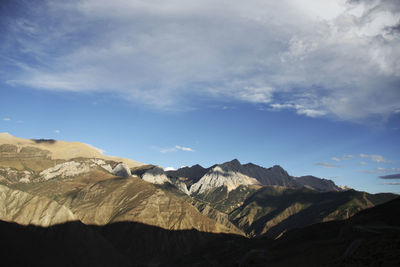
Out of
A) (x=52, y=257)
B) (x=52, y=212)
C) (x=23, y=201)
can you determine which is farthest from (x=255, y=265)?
(x=23, y=201)

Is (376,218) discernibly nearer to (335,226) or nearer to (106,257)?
(335,226)

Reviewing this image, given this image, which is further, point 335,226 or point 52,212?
point 52,212

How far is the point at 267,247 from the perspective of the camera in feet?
417

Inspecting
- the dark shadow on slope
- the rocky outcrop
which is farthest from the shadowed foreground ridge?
the rocky outcrop

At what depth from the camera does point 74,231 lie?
542ft

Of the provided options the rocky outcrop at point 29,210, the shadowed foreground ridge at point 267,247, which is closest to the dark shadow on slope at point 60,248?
the shadowed foreground ridge at point 267,247

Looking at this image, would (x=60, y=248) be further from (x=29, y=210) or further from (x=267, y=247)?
(x=267, y=247)

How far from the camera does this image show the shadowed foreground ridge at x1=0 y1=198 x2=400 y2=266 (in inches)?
2007

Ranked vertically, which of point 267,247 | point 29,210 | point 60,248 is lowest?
point 60,248

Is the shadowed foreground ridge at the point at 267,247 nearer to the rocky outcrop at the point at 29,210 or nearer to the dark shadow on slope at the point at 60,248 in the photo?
the dark shadow on slope at the point at 60,248

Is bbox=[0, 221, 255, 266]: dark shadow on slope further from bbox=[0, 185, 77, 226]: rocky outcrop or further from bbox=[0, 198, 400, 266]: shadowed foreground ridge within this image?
bbox=[0, 185, 77, 226]: rocky outcrop

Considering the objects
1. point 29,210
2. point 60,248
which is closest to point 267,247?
point 60,248

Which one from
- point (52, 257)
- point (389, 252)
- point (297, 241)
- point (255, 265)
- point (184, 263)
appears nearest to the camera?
point (389, 252)

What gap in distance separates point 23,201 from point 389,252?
618 ft
